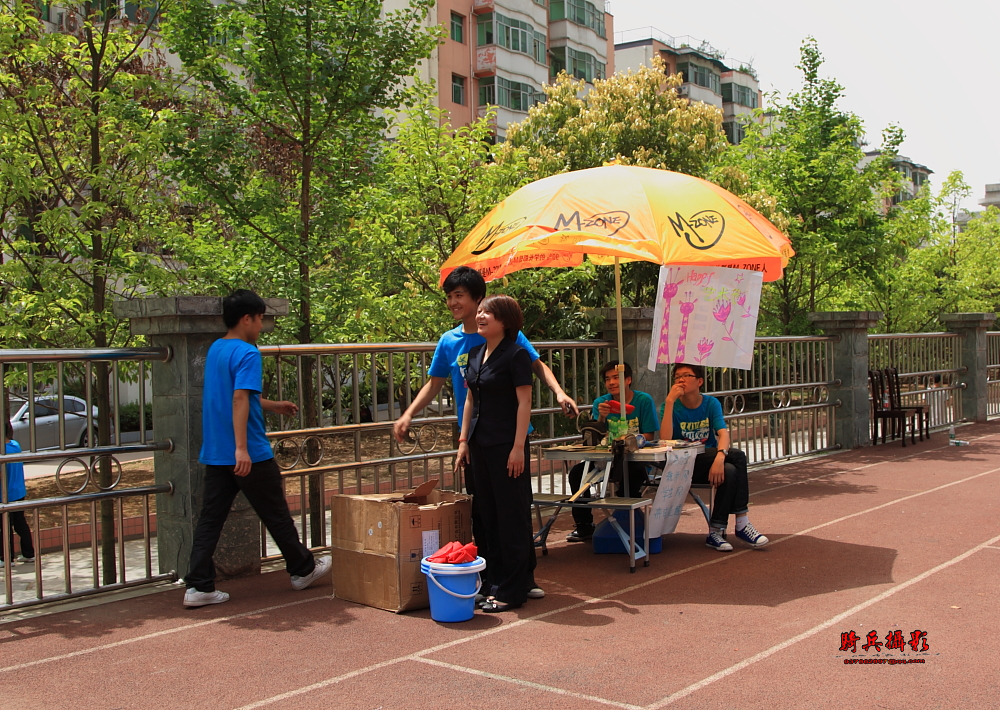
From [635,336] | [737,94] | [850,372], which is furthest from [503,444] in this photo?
[737,94]

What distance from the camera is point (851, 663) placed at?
446 centimetres

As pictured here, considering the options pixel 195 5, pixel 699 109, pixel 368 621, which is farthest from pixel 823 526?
pixel 699 109

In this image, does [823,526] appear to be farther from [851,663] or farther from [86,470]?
[86,470]

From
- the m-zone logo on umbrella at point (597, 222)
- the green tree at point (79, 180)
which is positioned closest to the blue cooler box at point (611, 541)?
the m-zone logo on umbrella at point (597, 222)

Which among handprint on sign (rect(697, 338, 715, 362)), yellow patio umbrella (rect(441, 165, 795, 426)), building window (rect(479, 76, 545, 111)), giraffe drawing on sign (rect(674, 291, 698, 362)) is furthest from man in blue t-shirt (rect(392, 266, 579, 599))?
building window (rect(479, 76, 545, 111))

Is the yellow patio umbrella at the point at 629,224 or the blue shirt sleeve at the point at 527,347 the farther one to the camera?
the yellow patio umbrella at the point at 629,224

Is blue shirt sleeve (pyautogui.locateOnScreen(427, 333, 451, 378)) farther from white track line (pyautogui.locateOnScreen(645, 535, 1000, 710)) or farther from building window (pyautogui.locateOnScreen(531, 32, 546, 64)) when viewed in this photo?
building window (pyautogui.locateOnScreen(531, 32, 546, 64))

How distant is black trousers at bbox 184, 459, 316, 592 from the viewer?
18.7ft

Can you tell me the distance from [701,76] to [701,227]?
55.7 meters

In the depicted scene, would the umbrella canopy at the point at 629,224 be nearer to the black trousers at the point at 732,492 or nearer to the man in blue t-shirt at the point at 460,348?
the man in blue t-shirt at the point at 460,348

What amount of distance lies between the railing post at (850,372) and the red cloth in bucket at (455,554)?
29.9ft

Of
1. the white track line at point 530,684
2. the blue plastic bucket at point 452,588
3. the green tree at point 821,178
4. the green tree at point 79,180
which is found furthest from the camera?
the green tree at point 821,178

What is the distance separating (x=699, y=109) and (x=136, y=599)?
39.2 feet

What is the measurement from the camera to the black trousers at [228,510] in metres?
5.71
